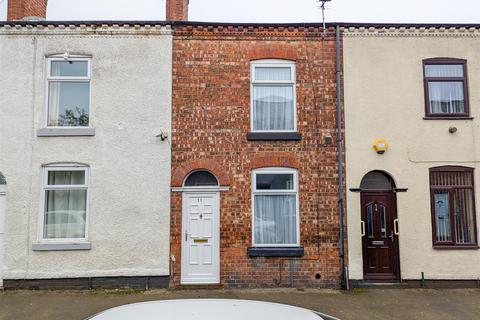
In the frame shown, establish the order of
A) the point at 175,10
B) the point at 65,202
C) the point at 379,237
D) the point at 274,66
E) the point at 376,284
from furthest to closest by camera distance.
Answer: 1. the point at 175,10
2. the point at 274,66
3. the point at 379,237
4. the point at 65,202
5. the point at 376,284

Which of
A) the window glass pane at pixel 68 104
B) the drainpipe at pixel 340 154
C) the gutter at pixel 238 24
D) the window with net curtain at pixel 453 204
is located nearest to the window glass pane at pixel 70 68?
the window glass pane at pixel 68 104

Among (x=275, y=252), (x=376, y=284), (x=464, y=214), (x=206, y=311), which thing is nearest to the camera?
(x=206, y=311)

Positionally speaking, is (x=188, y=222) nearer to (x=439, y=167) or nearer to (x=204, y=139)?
(x=204, y=139)

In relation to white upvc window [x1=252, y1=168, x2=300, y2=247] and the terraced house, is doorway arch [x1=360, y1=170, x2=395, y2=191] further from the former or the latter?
the terraced house

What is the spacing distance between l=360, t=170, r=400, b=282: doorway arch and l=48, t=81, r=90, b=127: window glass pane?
719 centimetres

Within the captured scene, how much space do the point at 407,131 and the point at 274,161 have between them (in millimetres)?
3412

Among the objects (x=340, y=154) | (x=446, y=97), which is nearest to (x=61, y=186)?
(x=340, y=154)

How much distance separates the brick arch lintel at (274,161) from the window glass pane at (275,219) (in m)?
0.78

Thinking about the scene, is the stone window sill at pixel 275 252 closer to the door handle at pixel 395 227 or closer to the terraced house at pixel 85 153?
the terraced house at pixel 85 153

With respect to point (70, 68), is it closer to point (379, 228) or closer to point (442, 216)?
point (379, 228)

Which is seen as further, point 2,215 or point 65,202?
point 65,202

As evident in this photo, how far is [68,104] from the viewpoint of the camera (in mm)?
9898

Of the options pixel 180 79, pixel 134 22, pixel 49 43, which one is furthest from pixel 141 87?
pixel 49 43

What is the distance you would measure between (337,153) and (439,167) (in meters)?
2.54
